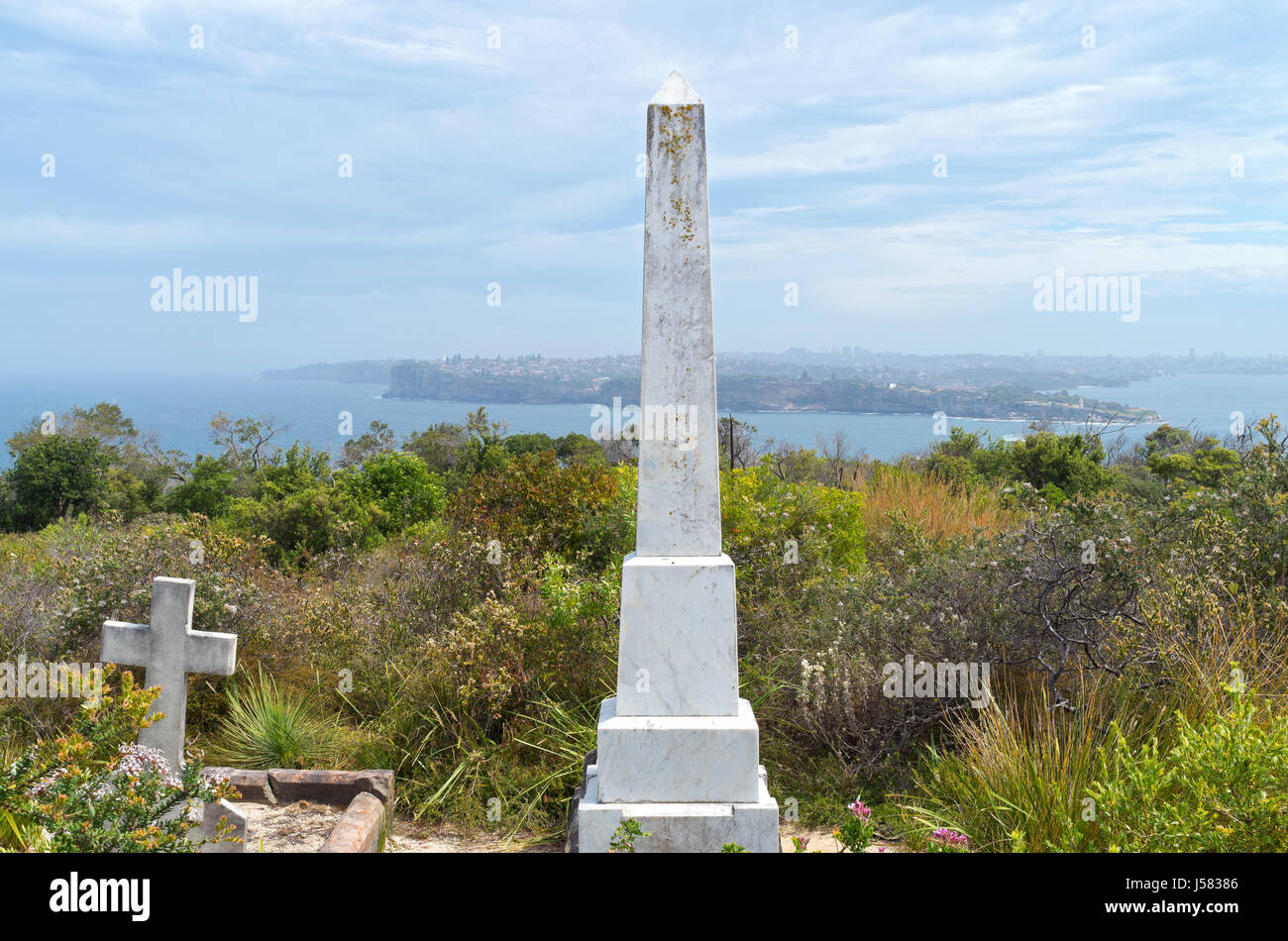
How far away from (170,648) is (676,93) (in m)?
3.91

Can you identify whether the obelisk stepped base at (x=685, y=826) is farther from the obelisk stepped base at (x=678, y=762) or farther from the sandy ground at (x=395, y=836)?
the sandy ground at (x=395, y=836)

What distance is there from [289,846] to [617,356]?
117ft

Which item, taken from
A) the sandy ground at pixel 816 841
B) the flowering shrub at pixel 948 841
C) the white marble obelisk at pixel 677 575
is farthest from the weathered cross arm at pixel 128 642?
the flowering shrub at pixel 948 841

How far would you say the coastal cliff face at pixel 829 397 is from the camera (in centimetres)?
1892

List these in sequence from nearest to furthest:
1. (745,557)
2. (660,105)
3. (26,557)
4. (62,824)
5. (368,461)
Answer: (62,824)
(660,105)
(745,557)
(26,557)
(368,461)

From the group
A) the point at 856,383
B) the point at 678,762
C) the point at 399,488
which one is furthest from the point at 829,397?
the point at 678,762

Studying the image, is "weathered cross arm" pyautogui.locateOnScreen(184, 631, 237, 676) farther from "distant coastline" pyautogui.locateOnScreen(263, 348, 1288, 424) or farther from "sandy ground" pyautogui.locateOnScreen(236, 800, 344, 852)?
"distant coastline" pyautogui.locateOnScreen(263, 348, 1288, 424)

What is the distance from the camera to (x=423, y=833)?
16.4 ft

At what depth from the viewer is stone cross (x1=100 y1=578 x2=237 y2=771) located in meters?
4.53

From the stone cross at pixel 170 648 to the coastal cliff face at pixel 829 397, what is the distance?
10.7m

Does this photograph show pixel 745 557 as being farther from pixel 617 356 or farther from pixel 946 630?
pixel 617 356

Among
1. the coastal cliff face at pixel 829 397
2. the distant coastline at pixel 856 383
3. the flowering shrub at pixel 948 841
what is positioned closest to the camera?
the flowering shrub at pixel 948 841

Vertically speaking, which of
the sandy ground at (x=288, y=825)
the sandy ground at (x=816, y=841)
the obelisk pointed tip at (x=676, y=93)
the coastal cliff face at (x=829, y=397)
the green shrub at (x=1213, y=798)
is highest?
the obelisk pointed tip at (x=676, y=93)

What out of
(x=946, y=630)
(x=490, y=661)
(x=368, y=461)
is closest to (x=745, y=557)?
(x=946, y=630)
